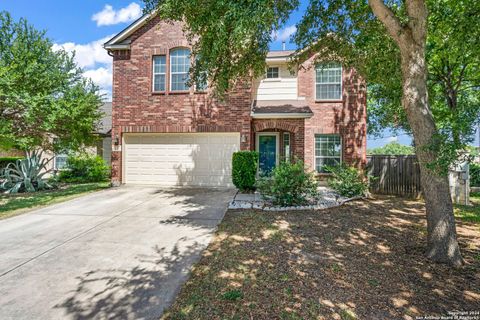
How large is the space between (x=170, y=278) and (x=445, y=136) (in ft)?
15.5

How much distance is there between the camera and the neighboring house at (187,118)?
11.3 meters

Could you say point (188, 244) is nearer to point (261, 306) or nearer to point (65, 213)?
point (261, 306)

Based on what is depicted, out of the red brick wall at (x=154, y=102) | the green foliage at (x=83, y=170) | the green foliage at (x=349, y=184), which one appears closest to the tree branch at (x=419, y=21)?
the green foliage at (x=349, y=184)

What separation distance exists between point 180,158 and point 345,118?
8.04 metres

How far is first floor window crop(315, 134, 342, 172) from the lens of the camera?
40.8 feet

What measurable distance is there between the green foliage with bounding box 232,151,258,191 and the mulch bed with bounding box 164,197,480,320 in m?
3.64

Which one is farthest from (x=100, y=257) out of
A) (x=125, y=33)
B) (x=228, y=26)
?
(x=125, y=33)

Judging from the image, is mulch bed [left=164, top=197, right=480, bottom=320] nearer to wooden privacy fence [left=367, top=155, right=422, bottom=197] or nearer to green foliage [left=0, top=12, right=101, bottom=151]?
wooden privacy fence [left=367, top=155, right=422, bottom=197]

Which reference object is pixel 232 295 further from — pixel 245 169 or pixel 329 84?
pixel 329 84

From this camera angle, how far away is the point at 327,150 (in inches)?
494

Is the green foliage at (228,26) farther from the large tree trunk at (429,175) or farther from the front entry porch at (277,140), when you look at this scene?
the front entry porch at (277,140)

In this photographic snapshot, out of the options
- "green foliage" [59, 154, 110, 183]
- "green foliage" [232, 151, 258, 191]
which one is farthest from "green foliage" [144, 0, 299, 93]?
"green foliage" [59, 154, 110, 183]

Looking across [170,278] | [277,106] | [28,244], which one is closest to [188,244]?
[170,278]

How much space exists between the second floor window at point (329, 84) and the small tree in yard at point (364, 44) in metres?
3.35
